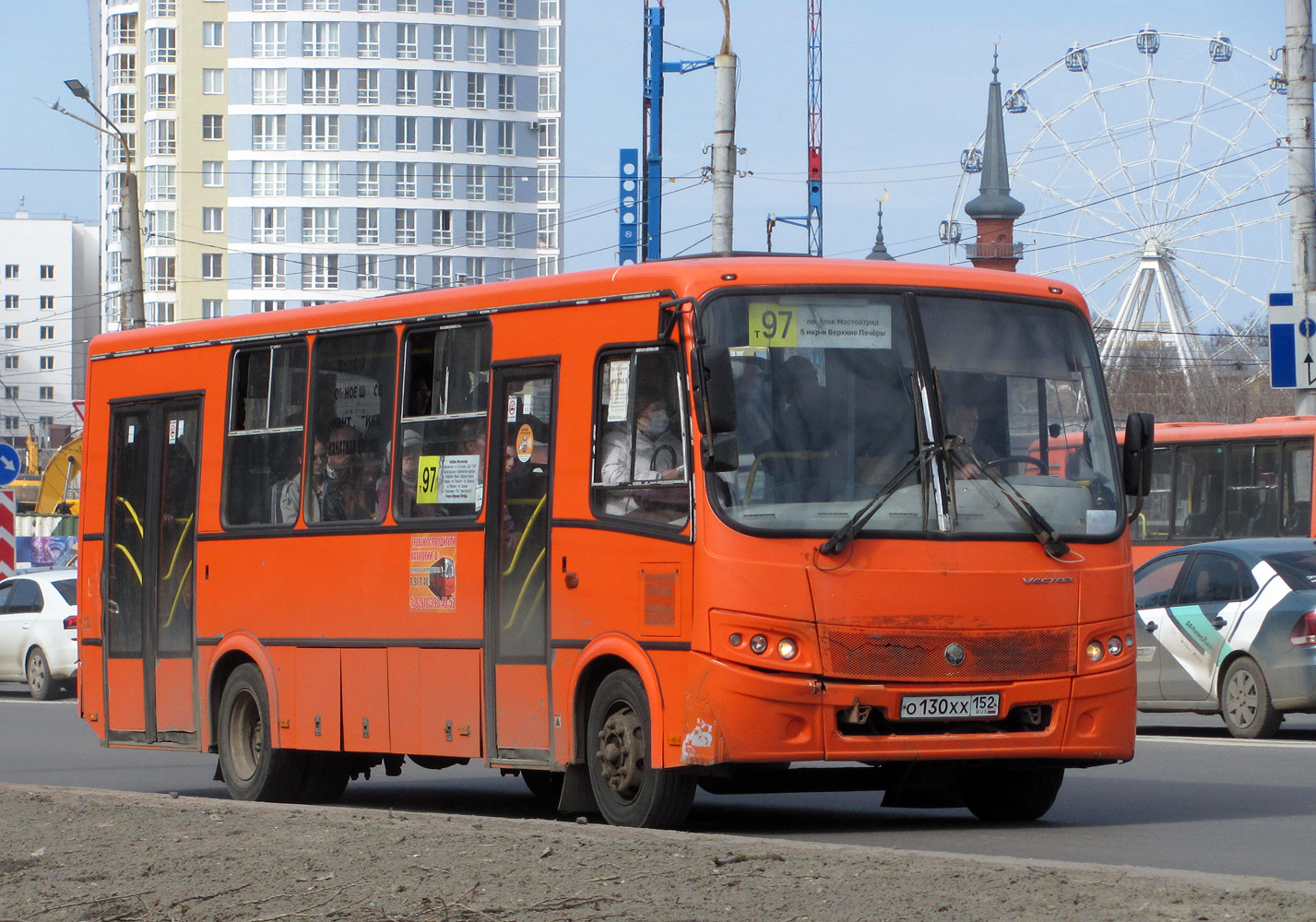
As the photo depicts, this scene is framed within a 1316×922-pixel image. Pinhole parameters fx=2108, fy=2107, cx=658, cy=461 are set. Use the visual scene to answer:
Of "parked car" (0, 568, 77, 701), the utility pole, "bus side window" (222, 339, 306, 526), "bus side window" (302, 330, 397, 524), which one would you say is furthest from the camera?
"parked car" (0, 568, 77, 701)

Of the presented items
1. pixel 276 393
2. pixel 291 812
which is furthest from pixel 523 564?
pixel 276 393

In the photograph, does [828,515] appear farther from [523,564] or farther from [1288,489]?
[1288,489]

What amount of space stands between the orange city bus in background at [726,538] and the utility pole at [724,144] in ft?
35.1

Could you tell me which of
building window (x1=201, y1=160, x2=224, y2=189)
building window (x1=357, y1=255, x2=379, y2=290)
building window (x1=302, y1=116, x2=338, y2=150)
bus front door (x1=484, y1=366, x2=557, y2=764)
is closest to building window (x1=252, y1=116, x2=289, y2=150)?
building window (x1=302, y1=116, x2=338, y2=150)

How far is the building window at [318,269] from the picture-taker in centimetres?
11850

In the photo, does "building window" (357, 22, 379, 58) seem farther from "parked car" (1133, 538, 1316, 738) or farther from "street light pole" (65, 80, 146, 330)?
"parked car" (1133, 538, 1316, 738)

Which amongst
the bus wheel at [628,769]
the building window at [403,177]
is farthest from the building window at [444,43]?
the bus wheel at [628,769]

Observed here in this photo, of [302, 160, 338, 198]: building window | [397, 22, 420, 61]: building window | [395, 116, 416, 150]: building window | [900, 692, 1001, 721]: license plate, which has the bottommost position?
[900, 692, 1001, 721]: license plate

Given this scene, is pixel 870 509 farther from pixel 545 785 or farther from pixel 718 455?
pixel 545 785

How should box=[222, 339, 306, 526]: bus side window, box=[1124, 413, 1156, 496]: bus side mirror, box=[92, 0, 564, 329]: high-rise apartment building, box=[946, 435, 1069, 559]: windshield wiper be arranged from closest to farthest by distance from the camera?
box=[946, 435, 1069, 559]: windshield wiper
box=[1124, 413, 1156, 496]: bus side mirror
box=[222, 339, 306, 526]: bus side window
box=[92, 0, 564, 329]: high-rise apartment building

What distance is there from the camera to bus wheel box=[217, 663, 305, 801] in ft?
42.1

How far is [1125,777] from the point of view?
13406 mm

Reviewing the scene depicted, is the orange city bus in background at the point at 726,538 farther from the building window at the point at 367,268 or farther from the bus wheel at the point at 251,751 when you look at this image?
the building window at the point at 367,268

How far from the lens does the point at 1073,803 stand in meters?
11.9
